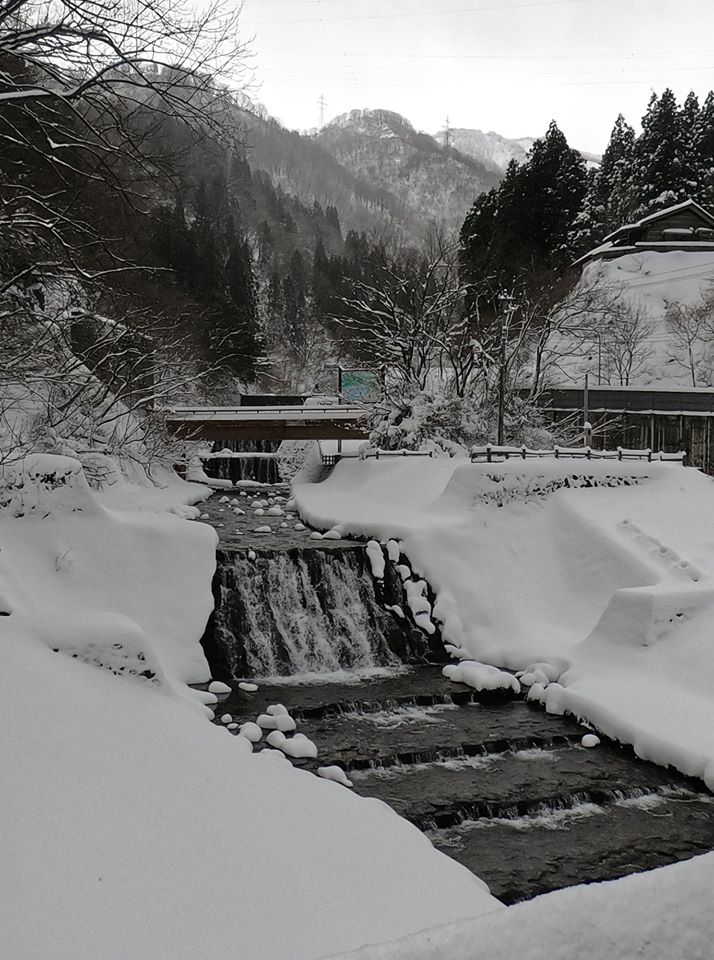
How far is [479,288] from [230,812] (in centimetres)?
3662

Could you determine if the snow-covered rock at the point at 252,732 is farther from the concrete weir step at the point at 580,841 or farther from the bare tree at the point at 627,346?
the bare tree at the point at 627,346

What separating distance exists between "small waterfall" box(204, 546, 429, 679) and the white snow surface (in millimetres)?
1159

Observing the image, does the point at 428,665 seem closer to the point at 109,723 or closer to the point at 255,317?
the point at 109,723

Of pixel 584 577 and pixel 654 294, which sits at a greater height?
pixel 654 294

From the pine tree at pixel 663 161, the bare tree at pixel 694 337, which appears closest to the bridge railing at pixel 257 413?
the bare tree at pixel 694 337

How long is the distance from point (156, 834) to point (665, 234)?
52.5 meters

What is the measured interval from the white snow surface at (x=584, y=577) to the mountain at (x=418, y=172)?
134960mm

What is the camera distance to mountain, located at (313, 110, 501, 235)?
521 ft

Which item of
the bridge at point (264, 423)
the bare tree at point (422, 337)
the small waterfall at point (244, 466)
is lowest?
the small waterfall at point (244, 466)

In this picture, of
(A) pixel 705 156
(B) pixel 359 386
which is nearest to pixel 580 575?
(B) pixel 359 386

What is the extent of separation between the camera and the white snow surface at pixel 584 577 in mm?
10742

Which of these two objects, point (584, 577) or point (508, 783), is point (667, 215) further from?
point (508, 783)

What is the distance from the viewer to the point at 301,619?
1344 centimetres

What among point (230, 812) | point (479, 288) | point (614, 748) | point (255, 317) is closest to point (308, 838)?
point (230, 812)
